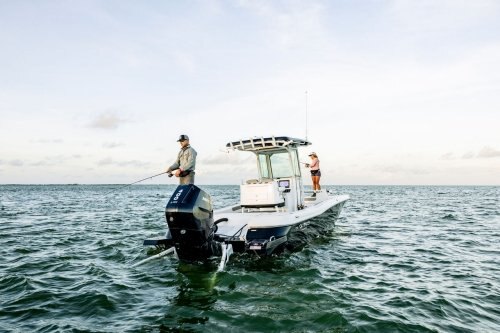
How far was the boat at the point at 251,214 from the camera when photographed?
275 inches

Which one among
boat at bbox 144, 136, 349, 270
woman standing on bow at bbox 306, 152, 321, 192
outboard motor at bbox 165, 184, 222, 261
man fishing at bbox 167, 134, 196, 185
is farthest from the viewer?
woman standing on bow at bbox 306, 152, 321, 192

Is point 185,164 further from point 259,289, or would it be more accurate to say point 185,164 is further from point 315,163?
point 315,163

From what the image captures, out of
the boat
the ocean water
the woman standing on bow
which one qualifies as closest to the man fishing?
the boat

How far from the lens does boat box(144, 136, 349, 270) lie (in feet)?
23.0

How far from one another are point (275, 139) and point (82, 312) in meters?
6.38

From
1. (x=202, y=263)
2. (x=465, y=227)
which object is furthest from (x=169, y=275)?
(x=465, y=227)

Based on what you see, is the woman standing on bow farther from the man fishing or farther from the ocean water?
the man fishing

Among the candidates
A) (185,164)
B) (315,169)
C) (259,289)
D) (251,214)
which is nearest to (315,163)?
(315,169)

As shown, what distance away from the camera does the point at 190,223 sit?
6887 mm

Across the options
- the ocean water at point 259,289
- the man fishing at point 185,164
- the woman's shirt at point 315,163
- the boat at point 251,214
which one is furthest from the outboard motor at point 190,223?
the woman's shirt at point 315,163

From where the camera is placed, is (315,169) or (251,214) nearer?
(251,214)

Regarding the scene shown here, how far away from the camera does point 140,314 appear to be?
5477mm

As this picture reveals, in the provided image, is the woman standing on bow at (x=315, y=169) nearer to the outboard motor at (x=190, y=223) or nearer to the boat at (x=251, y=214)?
the boat at (x=251, y=214)

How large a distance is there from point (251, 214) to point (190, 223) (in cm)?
300
